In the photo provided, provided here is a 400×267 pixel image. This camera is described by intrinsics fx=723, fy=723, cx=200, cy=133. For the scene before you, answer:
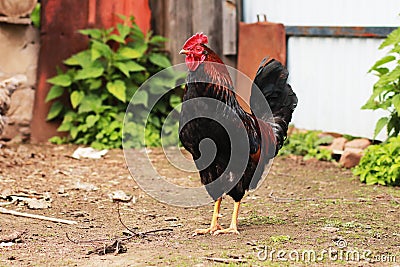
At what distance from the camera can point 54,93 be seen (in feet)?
31.4

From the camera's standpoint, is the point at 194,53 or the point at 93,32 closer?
the point at 194,53

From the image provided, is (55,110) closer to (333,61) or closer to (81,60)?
(81,60)

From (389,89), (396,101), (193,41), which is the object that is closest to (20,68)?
(389,89)

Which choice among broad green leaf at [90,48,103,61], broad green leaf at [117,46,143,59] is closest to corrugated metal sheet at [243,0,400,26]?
broad green leaf at [117,46,143,59]

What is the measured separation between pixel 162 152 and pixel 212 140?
14.0 ft

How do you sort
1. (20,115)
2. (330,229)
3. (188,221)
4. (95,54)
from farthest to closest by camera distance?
(20,115)
(95,54)
(188,221)
(330,229)

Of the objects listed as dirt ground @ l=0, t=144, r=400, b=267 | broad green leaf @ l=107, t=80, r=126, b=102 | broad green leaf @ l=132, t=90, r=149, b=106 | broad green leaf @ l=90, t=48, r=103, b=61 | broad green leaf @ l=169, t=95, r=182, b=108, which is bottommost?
dirt ground @ l=0, t=144, r=400, b=267

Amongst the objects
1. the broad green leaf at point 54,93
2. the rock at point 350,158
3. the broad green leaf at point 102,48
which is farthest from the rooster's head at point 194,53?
the broad green leaf at point 54,93

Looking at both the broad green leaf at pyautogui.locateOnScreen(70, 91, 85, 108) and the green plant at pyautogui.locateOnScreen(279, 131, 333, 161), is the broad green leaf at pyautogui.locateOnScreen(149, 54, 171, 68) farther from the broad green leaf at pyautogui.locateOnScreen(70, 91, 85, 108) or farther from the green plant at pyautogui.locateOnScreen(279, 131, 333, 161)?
the green plant at pyautogui.locateOnScreen(279, 131, 333, 161)

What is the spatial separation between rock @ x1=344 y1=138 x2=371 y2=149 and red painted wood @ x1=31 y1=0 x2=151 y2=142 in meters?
3.66

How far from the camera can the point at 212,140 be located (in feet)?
16.5

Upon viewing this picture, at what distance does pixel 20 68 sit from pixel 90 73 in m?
1.00

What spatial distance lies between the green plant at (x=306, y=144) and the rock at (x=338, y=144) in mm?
116

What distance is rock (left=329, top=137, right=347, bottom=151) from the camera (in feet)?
28.3
